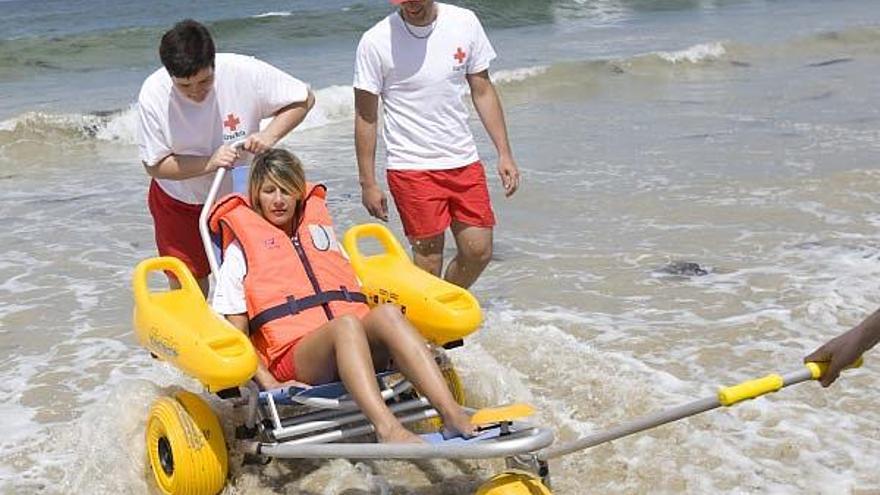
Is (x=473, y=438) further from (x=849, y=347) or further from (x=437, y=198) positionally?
(x=437, y=198)

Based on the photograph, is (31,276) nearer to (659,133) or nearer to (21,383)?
(21,383)

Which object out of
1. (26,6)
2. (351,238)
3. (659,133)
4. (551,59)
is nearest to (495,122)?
(351,238)

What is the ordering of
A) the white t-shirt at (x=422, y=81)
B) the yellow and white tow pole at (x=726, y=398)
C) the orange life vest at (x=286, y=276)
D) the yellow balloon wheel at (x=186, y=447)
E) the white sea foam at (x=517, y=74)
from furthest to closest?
the white sea foam at (x=517, y=74) < the white t-shirt at (x=422, y=81) < the orange life vest at (x=286, y=276) < the yellow balloon wheel at (x=186, y=447) < the yellow and white tow pole at (x=726, y=398)

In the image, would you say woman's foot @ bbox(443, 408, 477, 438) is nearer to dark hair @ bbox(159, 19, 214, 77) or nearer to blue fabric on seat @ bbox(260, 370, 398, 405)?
blue fabric on seat @ bbox(260, 370, 398, 405)

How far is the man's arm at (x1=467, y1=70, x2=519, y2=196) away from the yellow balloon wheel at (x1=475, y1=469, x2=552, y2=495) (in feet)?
7.39

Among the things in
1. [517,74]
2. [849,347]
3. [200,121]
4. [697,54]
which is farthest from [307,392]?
[697,54]

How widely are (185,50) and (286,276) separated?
3.18 feet

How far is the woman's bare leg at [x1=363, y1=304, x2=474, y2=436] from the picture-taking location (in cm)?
382

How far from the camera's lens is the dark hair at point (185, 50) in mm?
4469

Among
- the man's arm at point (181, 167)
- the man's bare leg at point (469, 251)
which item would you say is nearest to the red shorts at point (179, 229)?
the man's arm at point (181, 167)

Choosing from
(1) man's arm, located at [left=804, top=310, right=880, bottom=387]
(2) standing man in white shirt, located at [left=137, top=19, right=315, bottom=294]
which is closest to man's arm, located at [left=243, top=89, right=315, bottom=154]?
(2) standing man in white shirt, located at [left=137, top=19, right=315, bottom=294]

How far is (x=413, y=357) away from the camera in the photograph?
12.9 feet

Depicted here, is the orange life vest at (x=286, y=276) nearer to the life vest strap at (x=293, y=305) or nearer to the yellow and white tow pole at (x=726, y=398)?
the life vest strap at (x=293, y=305)

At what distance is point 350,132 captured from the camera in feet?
45.9
